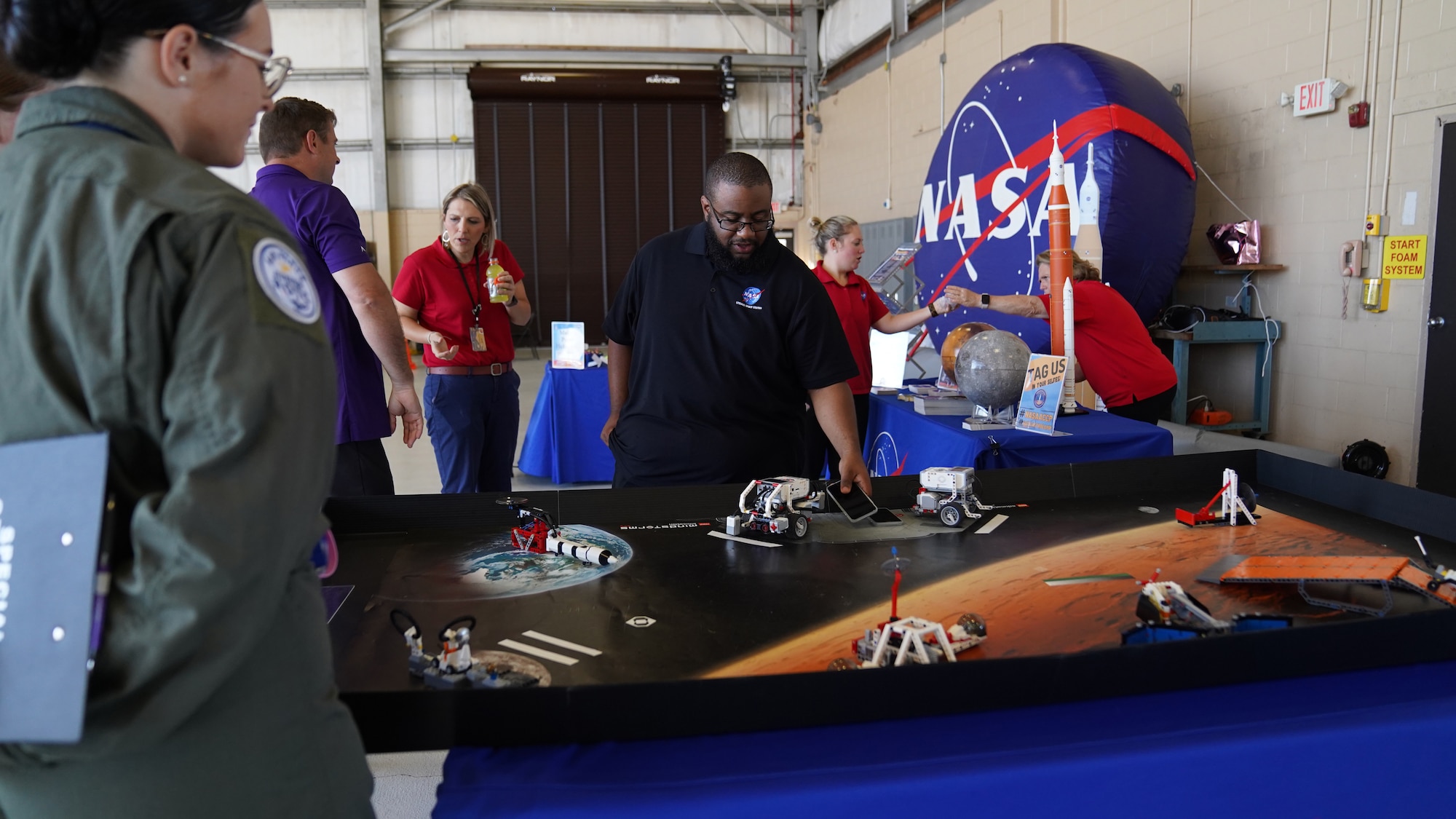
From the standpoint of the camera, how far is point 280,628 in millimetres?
786

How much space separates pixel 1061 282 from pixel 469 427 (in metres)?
2.04

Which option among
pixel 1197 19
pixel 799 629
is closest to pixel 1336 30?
pixel 1197 19

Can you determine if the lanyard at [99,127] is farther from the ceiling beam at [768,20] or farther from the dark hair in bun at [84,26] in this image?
the ceiling beam at [768,20]

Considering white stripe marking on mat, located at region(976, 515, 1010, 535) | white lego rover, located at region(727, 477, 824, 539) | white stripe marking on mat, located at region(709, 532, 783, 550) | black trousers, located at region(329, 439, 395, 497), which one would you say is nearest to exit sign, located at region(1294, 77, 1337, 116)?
white stripe marking on mat, located at region(976, 515, 1010, 535)

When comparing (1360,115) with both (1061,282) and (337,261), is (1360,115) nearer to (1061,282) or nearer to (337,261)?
(1061,282)

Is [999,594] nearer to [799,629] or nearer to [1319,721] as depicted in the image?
[799,629]

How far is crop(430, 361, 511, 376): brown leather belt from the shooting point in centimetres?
329

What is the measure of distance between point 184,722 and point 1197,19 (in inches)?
225

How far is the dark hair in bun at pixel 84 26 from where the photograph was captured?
74cm

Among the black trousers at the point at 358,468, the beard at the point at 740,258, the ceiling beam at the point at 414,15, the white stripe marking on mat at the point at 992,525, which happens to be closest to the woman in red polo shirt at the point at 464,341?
the black trousers at the point at 358,468

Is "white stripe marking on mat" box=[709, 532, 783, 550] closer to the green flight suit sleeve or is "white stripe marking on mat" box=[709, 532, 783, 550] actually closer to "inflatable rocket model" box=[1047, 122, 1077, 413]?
the green flight suit sleeve

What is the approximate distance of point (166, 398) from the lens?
28.1 inches

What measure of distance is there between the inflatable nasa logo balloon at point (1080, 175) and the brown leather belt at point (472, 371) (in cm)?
259

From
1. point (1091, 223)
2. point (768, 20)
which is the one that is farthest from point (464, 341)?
point (768, 20)
